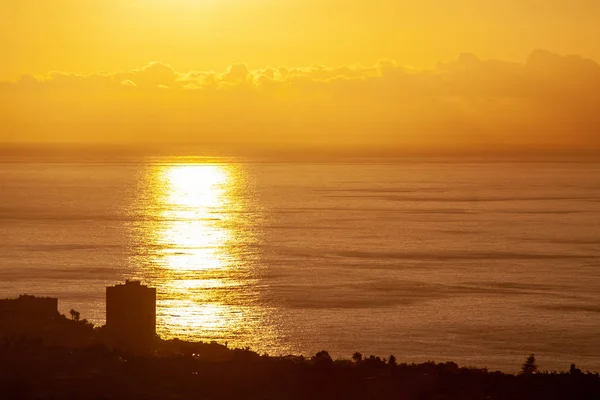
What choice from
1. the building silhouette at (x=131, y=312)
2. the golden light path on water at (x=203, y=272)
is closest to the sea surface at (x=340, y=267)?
the golden light path on water at (x=203, y=272)

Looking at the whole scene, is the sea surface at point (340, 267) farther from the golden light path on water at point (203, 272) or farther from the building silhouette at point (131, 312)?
the building silhouette at point (131, 312)

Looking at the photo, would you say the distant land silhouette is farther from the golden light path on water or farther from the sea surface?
the golden light path on water

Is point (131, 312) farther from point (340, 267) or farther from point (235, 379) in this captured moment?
point (340, 267)

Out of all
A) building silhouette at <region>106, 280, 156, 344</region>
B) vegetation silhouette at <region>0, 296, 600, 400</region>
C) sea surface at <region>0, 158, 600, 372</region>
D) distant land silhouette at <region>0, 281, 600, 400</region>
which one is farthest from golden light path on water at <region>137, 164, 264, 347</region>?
vegetation silhouette at <region>0, 296, 600, 400</region>

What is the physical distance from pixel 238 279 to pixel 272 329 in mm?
15239

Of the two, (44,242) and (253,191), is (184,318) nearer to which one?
(44,242)

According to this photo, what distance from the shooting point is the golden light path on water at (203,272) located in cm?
5125

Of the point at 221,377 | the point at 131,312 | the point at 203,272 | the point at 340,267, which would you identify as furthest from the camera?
the point at 340,267

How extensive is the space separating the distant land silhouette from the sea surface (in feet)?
55.1

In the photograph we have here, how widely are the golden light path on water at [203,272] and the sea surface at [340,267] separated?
17 cm

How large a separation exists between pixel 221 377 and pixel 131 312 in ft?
20.4

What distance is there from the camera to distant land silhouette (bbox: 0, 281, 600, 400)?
24109 millimetres

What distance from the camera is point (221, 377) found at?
26531 millimetres

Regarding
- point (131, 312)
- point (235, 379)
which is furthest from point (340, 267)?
point (235, 379)
